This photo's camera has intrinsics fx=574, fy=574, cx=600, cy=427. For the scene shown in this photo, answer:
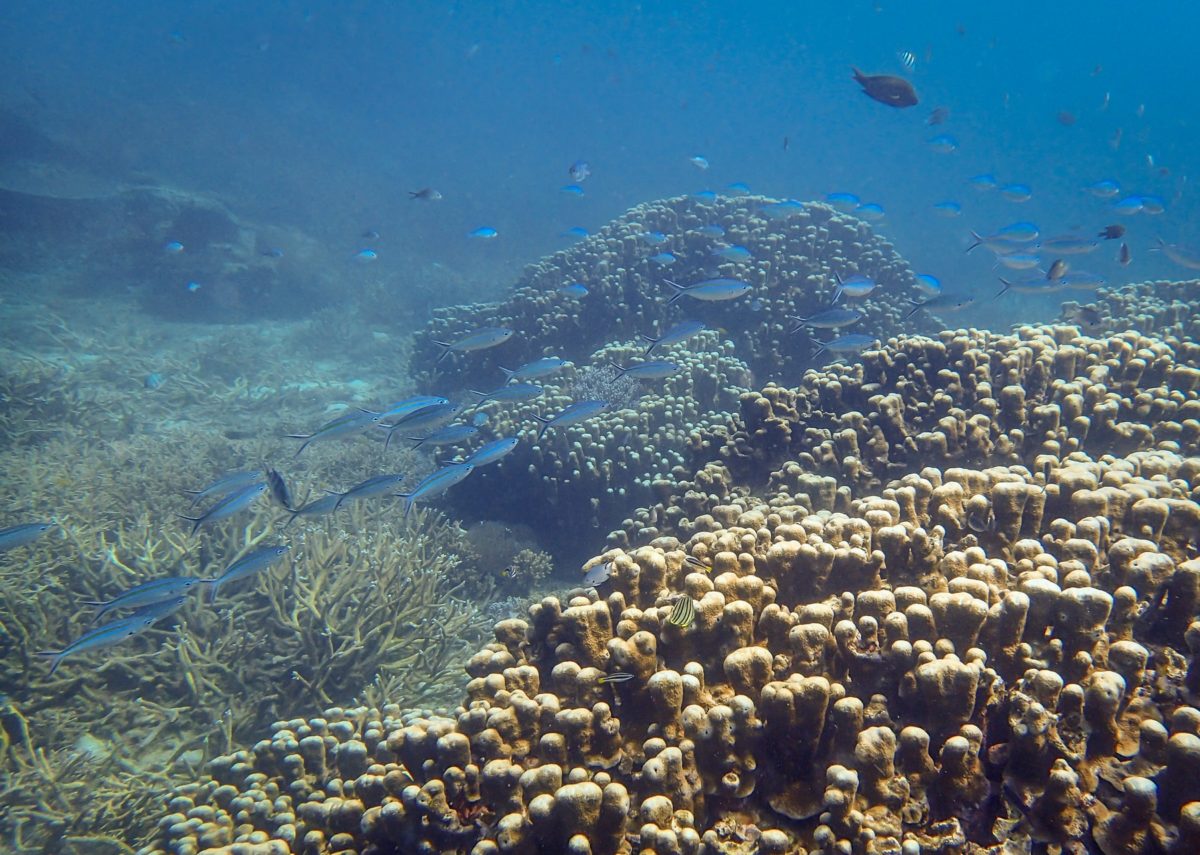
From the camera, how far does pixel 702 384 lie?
835 centimetres

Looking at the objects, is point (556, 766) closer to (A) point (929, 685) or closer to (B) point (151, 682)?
(A) point (929, 685)

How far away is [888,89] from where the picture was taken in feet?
25.7

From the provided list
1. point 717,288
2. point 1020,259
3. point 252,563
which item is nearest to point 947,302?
point 1020,259

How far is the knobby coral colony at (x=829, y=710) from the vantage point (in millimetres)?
2074

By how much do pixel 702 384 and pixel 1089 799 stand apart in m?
6.62

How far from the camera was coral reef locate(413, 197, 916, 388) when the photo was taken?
10367 millimetres

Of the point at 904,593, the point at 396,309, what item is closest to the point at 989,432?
the point at 904,593

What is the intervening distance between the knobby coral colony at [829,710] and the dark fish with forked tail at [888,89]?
6191mm

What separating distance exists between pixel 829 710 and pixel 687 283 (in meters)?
9.81

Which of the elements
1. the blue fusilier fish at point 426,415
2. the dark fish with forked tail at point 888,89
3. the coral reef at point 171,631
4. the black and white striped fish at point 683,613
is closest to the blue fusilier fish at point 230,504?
the coral reef at point 171,631

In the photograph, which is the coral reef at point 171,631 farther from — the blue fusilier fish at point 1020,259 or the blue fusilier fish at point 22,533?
the blue fusilier fish at point 1020,259

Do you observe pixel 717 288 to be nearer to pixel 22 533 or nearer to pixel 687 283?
pixel 687 283

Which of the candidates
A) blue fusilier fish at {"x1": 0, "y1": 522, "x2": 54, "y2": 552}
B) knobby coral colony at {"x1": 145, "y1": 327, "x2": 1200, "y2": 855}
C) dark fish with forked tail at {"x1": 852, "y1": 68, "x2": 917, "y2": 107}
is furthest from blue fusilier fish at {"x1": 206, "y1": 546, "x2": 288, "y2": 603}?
dark fish with forked tail at {"x1": 852, "y1": 68, "x2": 917, "y2": 107}

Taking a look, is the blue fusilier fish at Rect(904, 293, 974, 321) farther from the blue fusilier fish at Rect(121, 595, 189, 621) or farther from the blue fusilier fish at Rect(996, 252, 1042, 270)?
the blue fusilier fish at Rect(121, 595, 189, 621)
